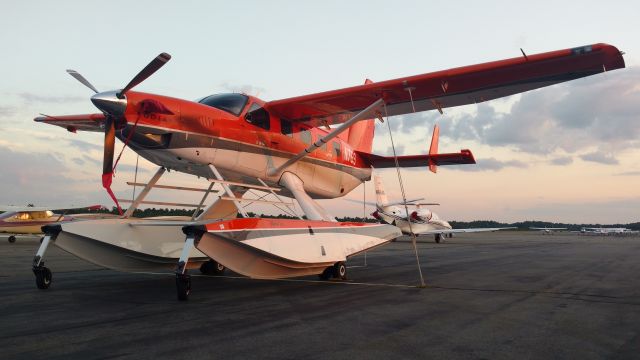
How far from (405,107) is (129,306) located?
7446mm

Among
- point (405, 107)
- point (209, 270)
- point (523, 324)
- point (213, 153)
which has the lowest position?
point (523, 324)

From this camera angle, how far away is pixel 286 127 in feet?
37.7

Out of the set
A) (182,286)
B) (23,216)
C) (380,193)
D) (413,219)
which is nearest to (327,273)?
(182,286)

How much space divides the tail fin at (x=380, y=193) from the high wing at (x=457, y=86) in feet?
81.0

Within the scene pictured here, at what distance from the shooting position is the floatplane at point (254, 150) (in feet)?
26.3

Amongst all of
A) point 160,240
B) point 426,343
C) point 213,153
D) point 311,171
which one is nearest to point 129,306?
point 160,240

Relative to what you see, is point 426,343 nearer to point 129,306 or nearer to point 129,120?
point 129,306

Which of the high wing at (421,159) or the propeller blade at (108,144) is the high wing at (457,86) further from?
the propeller blade at (108,144)

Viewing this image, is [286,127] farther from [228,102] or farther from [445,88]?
[445,88]

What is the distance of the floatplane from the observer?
8.02 meters

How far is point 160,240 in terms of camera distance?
9602 millimetres

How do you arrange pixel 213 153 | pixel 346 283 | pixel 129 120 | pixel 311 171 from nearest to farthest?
pixel 129 120
pixel 213 153
pixel 346 283
pixel 311 171

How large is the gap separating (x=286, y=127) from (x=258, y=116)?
1.04 meters

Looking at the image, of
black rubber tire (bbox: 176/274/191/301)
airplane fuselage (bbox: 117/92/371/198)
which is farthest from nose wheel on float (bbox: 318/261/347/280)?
black rubber tire (bbox: 176/274/191/301)
